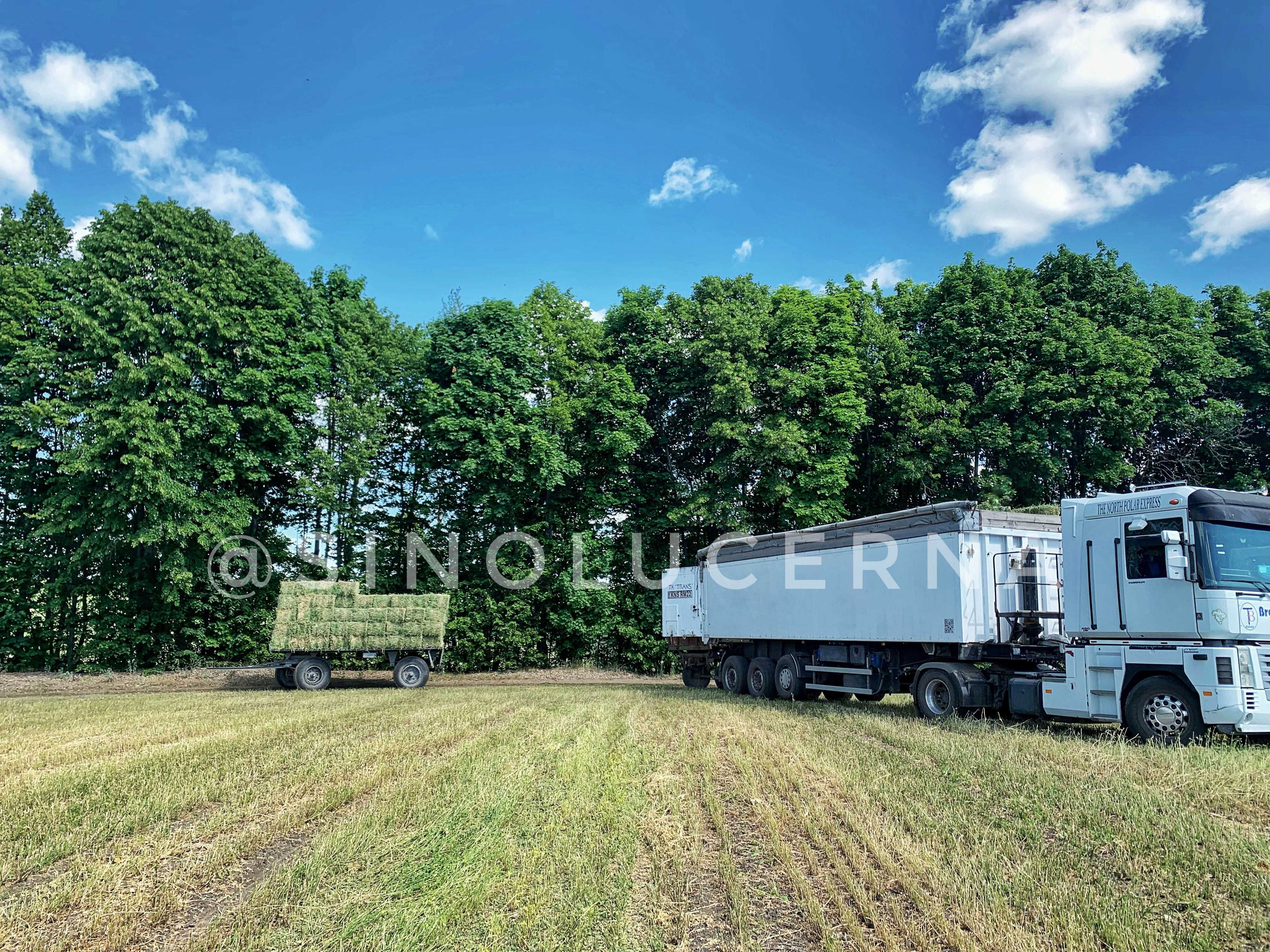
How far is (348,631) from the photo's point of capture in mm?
21625

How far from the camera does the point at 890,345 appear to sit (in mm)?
29391

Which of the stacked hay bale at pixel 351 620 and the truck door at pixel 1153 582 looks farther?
the stacked hay bale at pixel 351 620

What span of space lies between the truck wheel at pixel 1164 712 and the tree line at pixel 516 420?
16.5 m

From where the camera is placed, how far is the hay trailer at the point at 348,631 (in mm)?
21281

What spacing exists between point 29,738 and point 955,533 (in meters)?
13.9

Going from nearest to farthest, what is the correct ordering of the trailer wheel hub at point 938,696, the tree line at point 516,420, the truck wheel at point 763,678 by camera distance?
the trailer wheel hub at point 938,696 < the truck wheel at point 763,678 < the tree line at point 516,420

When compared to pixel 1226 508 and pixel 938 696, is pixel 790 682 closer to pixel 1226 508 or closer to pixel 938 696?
pixel 938 696

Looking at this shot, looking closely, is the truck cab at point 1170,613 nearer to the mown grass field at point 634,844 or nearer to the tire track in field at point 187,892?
the mown grass field at point 634,844

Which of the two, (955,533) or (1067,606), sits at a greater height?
(955,533)

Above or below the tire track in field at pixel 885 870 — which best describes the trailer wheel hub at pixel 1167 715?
above

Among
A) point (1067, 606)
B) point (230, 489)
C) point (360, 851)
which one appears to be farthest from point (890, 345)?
point (360, 851)

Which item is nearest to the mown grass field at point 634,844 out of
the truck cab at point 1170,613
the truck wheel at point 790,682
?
the truck cab at point 1170,613

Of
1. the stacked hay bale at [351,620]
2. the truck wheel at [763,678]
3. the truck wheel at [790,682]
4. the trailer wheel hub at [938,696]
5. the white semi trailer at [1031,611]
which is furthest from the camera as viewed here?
the stacked hay bale at [351,620]

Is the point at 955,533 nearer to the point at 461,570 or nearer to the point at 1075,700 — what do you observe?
the point at 1075,700
